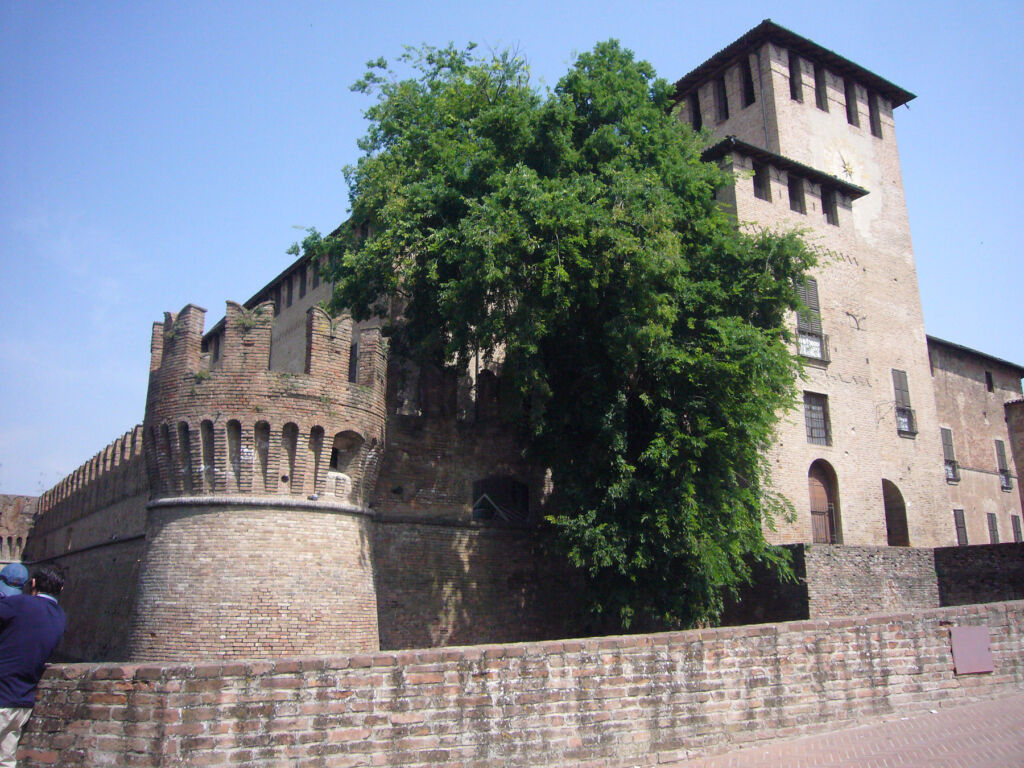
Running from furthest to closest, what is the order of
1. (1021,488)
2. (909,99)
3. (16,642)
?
(1021,488), (909,99), (16,642)

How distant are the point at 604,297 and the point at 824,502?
415 inches

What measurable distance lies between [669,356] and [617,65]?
291 inches

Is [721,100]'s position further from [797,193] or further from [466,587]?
[466,587]

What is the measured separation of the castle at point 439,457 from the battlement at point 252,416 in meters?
0.04

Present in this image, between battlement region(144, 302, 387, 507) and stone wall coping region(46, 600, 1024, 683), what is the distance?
6.88 metres

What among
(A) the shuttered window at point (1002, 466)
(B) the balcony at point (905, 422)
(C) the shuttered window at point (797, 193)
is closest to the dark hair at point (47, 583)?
(C) the shuttered window at point (797, 193)

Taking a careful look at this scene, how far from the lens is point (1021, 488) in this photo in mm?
35438

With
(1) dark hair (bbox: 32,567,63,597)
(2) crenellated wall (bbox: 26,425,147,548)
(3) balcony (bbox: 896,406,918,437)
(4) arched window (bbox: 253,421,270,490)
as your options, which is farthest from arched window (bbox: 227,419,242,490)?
(3) balcony (bbox: 896,406,918,437)

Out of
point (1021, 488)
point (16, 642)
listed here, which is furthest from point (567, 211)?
point (1021, 488)

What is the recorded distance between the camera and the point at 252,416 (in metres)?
15.2

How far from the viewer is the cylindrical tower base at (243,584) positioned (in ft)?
46.1

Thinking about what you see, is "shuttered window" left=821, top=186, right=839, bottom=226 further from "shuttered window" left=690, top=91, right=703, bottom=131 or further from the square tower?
"shuttered window" left=690, top=91, right=703, bottom=131

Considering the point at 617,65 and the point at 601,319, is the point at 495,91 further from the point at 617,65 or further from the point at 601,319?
the point at 601,319

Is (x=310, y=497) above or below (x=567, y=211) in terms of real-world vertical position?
below
